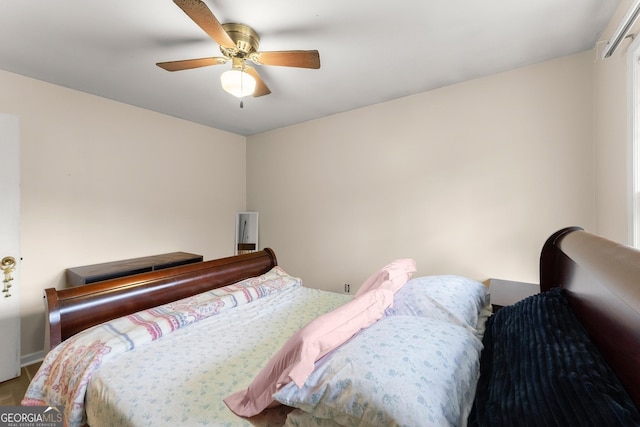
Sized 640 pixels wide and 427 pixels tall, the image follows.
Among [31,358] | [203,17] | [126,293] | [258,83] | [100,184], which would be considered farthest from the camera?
[100,184]

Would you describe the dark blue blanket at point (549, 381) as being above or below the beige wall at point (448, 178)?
below

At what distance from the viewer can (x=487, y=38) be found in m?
1.78

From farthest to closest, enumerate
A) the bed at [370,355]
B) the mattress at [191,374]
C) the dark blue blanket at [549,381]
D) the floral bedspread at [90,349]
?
the floral bedspread at [90,349] < the mattress at [191,374] < the bed at [370,355] < the dark blue blanket at [549,381]

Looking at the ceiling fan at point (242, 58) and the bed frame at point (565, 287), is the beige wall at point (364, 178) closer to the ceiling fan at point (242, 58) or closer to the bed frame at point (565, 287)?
the bed frame at point (565, 287)

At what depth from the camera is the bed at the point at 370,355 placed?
24.6 inches

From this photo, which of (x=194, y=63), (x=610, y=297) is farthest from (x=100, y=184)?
(x=610, y=297)

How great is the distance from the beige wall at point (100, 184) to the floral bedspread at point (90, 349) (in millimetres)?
1658

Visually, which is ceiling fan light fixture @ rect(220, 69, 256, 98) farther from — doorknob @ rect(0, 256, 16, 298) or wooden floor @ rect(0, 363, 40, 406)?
wooden floor @ rect(0, 363, 40, 406)

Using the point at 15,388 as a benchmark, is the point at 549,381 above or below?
above

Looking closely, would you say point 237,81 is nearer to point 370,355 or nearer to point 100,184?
point 370,355

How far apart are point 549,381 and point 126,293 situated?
79.4 inches

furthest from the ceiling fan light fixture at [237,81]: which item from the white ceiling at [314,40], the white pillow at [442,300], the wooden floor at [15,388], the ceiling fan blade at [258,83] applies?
the wooden floor at [15,388]

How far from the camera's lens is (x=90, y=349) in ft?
4.04

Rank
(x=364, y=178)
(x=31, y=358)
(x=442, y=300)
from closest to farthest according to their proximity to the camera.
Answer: (x=442, y=300) → (x=31, y=358) → (x=364, y=178)
